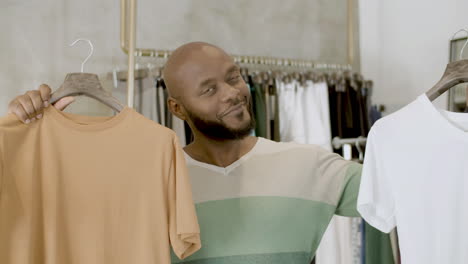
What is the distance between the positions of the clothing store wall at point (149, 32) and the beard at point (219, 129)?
134 cm

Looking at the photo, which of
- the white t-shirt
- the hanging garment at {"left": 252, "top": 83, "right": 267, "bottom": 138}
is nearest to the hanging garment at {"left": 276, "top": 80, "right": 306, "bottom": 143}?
the hanging garment at {"left": 252, "top": 83, "right": 267, "bottom": 138}

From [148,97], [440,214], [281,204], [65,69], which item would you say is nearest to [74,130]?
[281,204]

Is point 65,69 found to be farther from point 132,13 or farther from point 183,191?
point 183,191

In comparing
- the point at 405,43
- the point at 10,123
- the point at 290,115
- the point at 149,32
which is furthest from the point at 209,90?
the point at 405,43

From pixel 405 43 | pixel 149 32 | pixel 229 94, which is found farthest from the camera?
pixel 405 43

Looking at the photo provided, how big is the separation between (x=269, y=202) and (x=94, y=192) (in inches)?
19.5

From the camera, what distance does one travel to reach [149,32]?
302cm

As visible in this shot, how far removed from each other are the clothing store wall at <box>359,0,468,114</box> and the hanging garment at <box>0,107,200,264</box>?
201 cm

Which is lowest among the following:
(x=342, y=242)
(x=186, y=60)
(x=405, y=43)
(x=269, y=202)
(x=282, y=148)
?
(x=342, y=242)

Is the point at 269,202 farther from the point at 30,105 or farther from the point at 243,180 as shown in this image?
the point at 30,105

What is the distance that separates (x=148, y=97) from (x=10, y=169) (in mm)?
1192

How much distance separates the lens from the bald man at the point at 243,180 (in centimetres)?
154

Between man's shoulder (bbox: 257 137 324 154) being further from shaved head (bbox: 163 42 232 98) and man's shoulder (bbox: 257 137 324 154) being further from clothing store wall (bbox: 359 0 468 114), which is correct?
clothing store wall (bbox: 359 0 468 114)

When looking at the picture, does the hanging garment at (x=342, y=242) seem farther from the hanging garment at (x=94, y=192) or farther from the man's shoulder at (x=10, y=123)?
the man's shoulder at (x=10, y=123)
